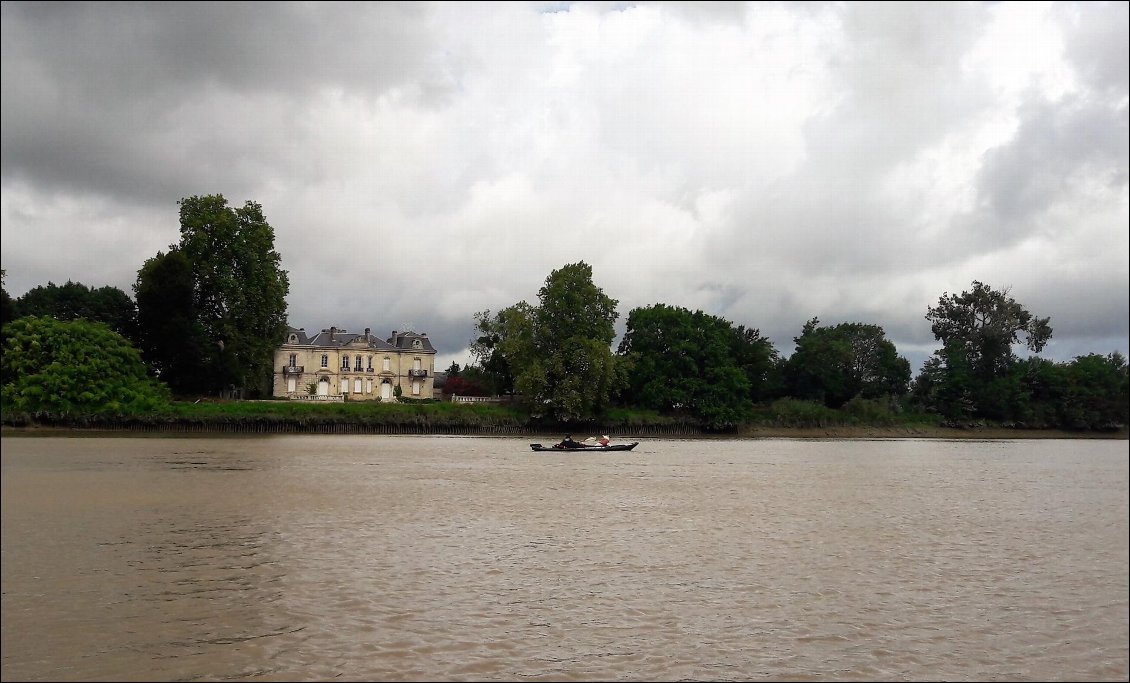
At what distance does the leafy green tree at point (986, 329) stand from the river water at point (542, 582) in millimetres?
77989

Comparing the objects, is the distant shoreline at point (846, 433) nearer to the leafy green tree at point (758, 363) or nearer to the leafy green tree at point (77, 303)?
the leafy green tree at point (758, 363)

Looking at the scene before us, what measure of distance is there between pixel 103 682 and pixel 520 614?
211 inches

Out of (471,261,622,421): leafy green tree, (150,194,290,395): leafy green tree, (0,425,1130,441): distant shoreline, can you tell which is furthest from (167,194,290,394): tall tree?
(471,261,622,421): leafy green tree

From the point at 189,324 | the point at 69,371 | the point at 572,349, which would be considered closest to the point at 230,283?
the point at 189,324

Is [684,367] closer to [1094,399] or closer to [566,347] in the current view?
[566,347]

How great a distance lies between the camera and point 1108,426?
97688 millimetres

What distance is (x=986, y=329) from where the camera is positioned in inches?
4058

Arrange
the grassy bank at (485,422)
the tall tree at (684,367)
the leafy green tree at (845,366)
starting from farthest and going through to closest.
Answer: the leafy green tree at (845,366), the tall tree at (684,367), the grassy bank at (485,422)

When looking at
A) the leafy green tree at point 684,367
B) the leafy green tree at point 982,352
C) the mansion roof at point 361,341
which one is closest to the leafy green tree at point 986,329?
the leafy green tree at point 982,352

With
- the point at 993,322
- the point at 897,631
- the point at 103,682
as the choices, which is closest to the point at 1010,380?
the point at 993,322

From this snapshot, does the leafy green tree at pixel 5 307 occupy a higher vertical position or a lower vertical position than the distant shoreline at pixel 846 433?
higher

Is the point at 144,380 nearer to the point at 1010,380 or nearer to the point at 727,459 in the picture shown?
the point at 727,459

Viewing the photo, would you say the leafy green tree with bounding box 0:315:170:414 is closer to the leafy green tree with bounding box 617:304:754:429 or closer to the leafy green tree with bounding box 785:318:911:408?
the leafy green tree with bounding box 617:304:754:429

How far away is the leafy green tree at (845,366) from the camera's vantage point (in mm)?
103875
